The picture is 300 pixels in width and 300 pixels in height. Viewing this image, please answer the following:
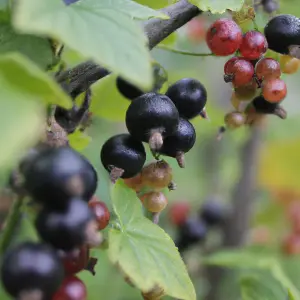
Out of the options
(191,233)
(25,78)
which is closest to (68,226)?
(25,78)

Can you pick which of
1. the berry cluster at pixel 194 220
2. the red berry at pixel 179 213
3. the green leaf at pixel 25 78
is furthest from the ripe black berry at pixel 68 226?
the red berry at pixel 179 213

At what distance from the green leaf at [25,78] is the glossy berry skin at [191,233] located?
1265 millimetres

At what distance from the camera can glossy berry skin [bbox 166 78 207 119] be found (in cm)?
81

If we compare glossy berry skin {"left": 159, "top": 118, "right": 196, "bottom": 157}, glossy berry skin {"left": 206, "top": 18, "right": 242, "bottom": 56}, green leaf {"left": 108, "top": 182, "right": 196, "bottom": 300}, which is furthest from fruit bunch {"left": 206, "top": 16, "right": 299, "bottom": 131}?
green leaf {"left": 108, "top": 182, "right": 196, "bottom": 300}

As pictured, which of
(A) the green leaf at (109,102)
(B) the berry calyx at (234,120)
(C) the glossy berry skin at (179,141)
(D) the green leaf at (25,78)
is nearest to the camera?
(D) the green leaf at (25,78)

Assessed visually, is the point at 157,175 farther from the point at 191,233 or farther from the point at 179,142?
the point at 191,233

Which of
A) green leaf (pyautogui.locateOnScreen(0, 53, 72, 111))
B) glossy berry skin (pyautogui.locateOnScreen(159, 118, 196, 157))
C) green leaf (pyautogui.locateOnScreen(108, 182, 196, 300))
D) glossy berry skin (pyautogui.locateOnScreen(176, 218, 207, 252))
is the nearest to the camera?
green leaf (pyautogui.locateOnScreen(0, 53, 72, 111))

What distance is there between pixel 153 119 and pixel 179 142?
0.20 ft

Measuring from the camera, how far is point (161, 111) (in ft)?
2.34

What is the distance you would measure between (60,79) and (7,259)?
30 cm

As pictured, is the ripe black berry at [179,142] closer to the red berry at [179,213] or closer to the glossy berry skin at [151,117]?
the glossy berry skin at [151,117]

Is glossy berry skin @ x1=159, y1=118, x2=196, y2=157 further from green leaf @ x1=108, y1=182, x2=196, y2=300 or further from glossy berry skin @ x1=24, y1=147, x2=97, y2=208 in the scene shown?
glossy berry skin @ x1=24, y1=147, x2=97, y2=208

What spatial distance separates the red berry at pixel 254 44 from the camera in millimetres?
836

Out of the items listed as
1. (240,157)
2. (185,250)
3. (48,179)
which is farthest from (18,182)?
(240,157)
